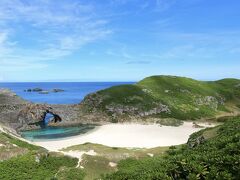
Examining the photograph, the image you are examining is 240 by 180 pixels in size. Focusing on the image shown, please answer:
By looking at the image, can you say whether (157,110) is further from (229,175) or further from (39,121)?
(229,175)

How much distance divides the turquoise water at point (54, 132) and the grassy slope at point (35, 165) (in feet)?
108

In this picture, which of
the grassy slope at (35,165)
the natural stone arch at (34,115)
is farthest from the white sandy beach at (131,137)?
the natural stone arch at (34,115)

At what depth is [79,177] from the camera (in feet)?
159

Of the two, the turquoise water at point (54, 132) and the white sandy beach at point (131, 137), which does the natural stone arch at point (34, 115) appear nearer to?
the turquoise water at point (54, 132)

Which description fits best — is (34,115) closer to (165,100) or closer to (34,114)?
(34,114)

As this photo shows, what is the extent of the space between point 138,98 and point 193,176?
106335 mm

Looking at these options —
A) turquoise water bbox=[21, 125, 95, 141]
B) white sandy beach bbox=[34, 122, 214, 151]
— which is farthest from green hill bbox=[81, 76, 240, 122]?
turquoise water bbox=[21, 125, 95, 141]

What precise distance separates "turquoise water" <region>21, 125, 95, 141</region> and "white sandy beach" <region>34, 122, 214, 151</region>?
13.1 ft

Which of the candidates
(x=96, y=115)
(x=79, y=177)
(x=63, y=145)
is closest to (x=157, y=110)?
(x=96, y=115)

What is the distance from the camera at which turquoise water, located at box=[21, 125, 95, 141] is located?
90456 millimetres

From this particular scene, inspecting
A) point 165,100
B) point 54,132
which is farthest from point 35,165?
point 165,100

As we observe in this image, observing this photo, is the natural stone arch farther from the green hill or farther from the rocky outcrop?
the green hill

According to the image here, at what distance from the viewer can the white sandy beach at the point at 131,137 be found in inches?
3081

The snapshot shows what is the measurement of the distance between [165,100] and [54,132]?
5038 cm
